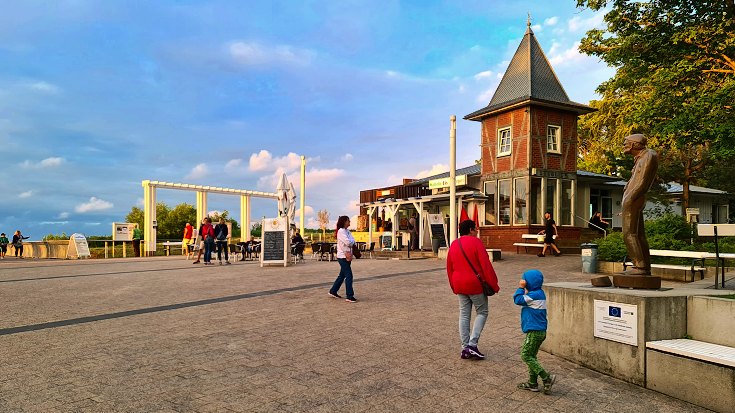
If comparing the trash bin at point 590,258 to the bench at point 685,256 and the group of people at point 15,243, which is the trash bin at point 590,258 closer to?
the bench at point 685,256

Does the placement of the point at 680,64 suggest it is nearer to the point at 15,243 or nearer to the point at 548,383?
the point at 548,383

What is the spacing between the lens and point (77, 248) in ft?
86.0

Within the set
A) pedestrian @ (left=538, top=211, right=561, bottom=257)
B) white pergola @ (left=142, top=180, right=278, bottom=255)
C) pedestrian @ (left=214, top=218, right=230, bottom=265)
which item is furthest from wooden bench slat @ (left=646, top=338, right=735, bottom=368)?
white pergola @ (left=142, top=180, right=278, bottom=255)

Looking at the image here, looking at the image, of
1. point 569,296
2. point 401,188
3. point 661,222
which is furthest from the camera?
point 401,188

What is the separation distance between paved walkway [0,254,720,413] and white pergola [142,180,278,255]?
17394 millimetres

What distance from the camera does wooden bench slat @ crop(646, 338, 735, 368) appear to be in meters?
4.20

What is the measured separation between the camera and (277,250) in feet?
57.1

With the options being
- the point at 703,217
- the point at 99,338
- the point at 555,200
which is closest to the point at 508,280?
the point at 99,338

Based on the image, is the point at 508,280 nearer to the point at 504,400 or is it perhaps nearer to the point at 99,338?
the point at 504,400

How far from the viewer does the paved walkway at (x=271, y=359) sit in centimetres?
420

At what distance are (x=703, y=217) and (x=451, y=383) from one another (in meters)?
36.4

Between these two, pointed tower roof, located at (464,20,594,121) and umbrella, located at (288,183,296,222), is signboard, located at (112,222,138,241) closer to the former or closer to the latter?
umbrella, located at (288,183,296,222)

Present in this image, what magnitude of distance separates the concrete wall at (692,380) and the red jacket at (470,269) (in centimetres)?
165

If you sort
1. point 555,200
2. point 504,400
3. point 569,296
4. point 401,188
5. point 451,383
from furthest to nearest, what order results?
1. point 401,188
2. point 555,200
3. point 569,296
4. point 451,383
5. point 504,400
